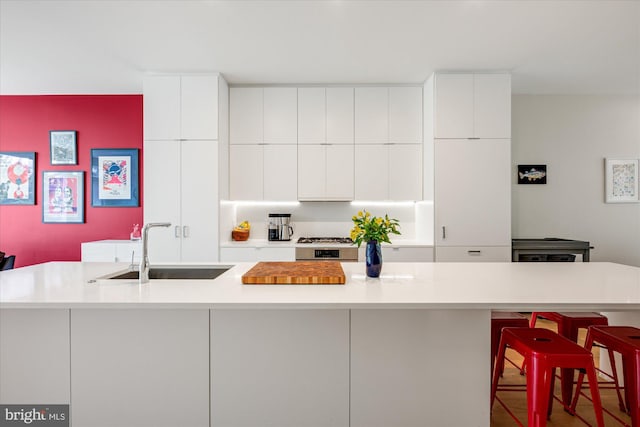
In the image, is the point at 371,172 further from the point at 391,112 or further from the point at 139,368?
the point at 139,368

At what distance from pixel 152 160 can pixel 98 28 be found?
133cm

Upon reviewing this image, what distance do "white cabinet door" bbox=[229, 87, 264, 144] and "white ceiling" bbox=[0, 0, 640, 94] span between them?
167 millimetres

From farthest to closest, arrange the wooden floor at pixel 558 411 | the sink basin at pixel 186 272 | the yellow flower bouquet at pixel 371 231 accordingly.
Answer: the sink basin at pixel 186 272 < the wooden floor at pixel 558 411 < the yellow flower bouquet at pixel 371 231

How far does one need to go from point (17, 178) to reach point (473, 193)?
5397 millimetres

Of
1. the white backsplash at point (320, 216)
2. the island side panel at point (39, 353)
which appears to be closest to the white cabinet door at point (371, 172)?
the white backsplash at point (320, 216)

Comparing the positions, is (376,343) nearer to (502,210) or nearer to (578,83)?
(502,210)

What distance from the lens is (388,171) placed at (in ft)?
14.0

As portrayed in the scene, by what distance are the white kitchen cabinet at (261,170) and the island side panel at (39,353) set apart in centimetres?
274

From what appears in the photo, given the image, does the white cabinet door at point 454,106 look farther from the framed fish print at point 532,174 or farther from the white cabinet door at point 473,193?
the framed fish print at point 532,174

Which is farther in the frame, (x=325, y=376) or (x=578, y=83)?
(x=578, y=83)

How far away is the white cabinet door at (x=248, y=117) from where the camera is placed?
4266mm

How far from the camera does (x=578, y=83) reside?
425 centimetres

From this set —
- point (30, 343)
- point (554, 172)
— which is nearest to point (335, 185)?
point (554, 172)

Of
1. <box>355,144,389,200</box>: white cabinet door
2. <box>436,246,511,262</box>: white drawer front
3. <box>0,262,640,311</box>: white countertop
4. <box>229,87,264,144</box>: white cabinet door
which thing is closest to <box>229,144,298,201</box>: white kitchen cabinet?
<box>229,87,264,144</box>: white cabinet door
